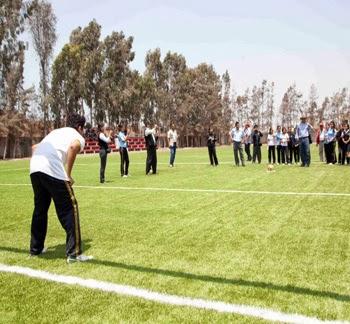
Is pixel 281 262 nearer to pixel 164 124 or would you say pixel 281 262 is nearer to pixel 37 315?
pixel 37 315

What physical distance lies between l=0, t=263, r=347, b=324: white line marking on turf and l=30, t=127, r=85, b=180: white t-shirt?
122cm

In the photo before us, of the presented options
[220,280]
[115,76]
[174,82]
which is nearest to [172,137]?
[220,280]

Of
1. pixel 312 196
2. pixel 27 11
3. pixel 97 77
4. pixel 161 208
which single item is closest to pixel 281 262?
pixel 161 208

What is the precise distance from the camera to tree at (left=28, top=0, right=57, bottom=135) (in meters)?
52.1

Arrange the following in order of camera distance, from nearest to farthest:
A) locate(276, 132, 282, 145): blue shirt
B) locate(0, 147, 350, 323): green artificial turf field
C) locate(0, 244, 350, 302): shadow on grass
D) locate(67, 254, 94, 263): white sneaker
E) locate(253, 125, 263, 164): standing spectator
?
locate(0, 147, 350, 323): green artificial turf field, locate(0, 244, 350, 302): shadow on grass, locate(67, 254, 94, 263): white sneaker, locate(276, 132, 282, 145): blue shirt, locate(253, 125, 263, 164): standing spectator

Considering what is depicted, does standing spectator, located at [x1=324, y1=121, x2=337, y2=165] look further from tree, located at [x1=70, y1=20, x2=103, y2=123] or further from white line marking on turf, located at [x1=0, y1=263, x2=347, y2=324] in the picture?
tree, located at [x1=70, y1=20, x2=103, y2=123]

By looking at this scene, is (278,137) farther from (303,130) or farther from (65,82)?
(65,82)

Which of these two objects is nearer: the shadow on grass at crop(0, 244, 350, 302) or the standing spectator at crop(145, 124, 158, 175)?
the shadow on grass at crop(0, 244, 350, 302)

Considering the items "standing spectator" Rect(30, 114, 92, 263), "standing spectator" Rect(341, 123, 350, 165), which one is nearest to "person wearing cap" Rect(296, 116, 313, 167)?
"standing spectator" Rect(341, 123, 350, 165)

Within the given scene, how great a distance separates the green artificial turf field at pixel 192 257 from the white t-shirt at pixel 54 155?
111cm

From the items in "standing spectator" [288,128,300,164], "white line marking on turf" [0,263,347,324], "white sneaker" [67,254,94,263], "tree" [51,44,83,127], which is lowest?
"white line marking on turf" [0,263,347,324]

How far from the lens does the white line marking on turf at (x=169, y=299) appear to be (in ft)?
11.6

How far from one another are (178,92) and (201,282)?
78.6 m

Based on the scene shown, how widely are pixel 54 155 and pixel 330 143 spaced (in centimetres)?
1742
